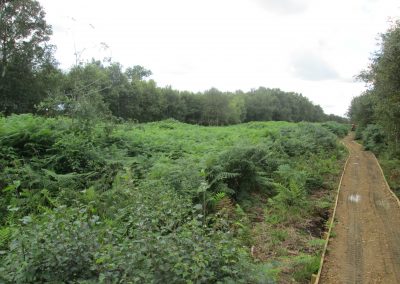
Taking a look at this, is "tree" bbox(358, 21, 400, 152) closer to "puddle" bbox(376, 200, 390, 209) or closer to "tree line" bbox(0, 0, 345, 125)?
"puddle" bbox(376, 200, 390, 209)

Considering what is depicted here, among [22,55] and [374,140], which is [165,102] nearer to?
[22,55]

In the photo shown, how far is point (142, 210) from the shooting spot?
462 cm

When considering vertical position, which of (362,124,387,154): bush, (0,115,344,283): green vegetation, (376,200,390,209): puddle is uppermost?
(362,124,387,154): bush

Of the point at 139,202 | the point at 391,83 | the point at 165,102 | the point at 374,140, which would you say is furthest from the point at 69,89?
the point at 165,102

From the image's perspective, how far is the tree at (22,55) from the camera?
89.0 feet

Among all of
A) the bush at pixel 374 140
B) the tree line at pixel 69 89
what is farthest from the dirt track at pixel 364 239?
the bush at pixel 374 140

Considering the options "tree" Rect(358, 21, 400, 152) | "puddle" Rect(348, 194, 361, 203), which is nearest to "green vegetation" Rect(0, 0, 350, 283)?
"puddle" Rect(348, 194, 361, 203)

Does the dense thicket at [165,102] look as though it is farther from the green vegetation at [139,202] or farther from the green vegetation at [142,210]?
the green vegetation at [142,210]

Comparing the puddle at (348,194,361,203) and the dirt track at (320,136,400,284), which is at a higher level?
the puddle at (348,194,361,203)

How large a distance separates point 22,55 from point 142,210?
2858 cm

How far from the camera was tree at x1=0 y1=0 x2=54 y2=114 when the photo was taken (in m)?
27.1

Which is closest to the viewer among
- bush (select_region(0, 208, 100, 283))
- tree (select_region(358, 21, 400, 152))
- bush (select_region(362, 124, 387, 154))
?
bush (select_region(0, 208, 100, 283))

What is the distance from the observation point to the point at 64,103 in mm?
12023

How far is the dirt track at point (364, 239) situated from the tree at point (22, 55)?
1021 inches
